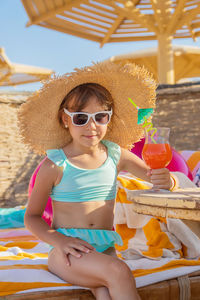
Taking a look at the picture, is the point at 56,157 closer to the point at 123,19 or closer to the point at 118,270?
the point at 118,270

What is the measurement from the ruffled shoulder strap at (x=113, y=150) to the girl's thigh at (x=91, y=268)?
57 centimetres

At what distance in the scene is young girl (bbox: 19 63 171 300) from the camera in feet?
4.83

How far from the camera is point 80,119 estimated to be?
1.67 m

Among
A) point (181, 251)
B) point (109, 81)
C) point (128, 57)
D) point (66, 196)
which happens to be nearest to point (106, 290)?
point (66, 196)

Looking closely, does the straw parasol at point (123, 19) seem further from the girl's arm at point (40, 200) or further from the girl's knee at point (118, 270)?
the girl's knee at point (118, 270)

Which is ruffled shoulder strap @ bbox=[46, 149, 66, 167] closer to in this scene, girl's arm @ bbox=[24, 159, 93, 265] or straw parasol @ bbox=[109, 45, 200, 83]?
girl's arm @ bbox=[24, 159, 93, 265]

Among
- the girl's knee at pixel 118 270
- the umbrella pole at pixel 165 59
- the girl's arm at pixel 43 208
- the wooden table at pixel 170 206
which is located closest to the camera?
the wooden table at pixel 170 206

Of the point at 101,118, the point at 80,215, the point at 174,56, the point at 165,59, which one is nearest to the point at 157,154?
the point at 101,118

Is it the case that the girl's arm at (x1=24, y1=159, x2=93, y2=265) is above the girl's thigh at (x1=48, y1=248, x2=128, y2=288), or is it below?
above

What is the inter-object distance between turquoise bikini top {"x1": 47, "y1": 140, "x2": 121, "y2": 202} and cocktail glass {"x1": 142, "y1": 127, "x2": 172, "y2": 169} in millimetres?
293

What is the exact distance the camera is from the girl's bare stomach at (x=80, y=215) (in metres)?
1.70

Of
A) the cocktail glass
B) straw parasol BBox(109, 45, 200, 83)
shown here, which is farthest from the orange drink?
straw parasol BBox(109, 45, 200, 83)

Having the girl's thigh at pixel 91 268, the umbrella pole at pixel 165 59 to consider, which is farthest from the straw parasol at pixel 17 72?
the girl's thigh at pixel 91 268

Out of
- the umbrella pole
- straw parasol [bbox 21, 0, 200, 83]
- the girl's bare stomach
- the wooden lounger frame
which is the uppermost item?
straw parasol [bbox 21, 0, 200, 83]
